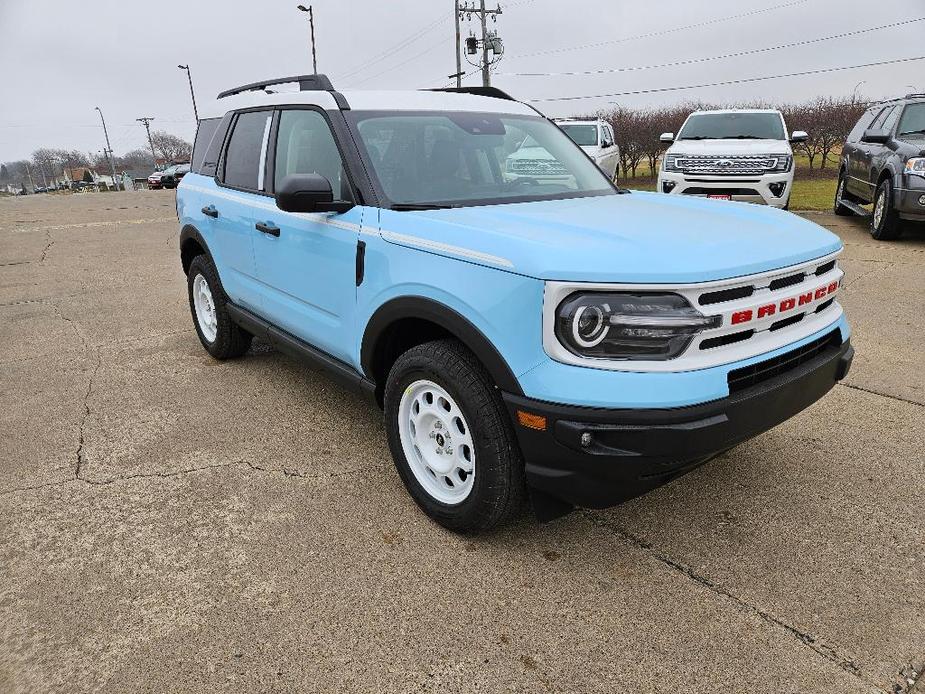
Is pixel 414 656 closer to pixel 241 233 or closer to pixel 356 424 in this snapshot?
pixel 356 424

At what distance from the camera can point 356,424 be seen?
12.7 ft

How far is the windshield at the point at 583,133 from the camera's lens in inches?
577

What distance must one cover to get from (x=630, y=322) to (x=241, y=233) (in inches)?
110

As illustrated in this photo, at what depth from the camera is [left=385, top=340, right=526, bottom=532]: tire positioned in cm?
242

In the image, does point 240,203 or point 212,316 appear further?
point 212,316

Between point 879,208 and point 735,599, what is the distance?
344 inches

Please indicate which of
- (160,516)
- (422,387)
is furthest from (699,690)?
(160,516)

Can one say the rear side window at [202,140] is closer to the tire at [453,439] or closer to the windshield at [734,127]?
the tire at [453,439]

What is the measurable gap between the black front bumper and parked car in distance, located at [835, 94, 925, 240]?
7.55m

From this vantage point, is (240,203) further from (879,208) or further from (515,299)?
(879,208)

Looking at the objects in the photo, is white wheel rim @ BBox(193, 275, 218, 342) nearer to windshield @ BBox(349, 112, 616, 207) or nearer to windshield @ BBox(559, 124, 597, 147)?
windshield @ BBox(349, 112, 616, 207)

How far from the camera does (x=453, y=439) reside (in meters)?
2.64

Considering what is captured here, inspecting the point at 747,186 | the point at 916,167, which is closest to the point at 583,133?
the point at 747,186

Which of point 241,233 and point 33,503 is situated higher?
Answer: point 241,233
